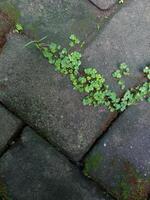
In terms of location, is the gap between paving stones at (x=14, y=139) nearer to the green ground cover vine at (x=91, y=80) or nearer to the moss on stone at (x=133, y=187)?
the green ground cover vine at (x=91, y=80)

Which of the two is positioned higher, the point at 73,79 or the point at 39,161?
the point at 73,79

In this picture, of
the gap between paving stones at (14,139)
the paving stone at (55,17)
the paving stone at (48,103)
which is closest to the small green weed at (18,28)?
the paving stone at (55,17)

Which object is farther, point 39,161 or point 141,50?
point 141,50

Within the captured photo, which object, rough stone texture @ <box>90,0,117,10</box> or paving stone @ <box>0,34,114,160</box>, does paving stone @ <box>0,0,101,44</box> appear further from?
paving stone @ <box>0,34,114,160</box>

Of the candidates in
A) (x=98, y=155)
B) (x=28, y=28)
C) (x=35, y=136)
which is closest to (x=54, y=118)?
(x=35, y=136)

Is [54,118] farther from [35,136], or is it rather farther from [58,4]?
[58,4]

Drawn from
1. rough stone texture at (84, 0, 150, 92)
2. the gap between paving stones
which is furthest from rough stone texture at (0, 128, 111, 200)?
rough stone texture at (84, 0, 150, 92)

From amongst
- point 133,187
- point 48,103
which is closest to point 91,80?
point 48,103
